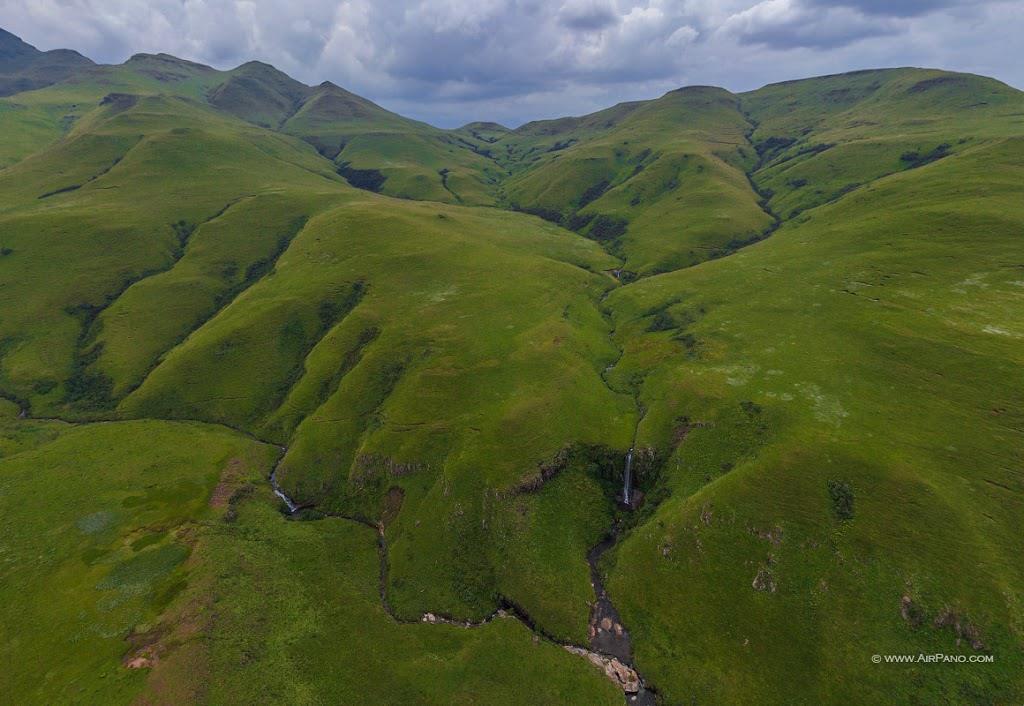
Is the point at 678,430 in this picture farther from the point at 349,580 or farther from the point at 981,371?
the point at 349,580

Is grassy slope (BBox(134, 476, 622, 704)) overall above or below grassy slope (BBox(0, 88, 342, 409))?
below

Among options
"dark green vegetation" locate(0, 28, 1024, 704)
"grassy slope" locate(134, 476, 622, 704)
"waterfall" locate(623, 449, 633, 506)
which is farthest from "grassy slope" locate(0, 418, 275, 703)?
"waterfall" locate(623, 449, 633, 506)

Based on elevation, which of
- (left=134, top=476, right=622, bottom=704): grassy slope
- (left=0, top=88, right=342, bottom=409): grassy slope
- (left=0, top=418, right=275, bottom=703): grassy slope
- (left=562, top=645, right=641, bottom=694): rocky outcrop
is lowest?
(left=562, top=645, right=641, bottom=694): rocky outcrop

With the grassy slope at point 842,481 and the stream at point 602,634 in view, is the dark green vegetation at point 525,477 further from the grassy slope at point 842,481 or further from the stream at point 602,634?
the stream at point 602,634

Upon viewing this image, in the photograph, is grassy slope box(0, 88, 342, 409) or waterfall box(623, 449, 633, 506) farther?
grassy slope box(0, 88, 342, 409)

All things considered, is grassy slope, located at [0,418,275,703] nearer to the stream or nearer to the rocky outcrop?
the stream

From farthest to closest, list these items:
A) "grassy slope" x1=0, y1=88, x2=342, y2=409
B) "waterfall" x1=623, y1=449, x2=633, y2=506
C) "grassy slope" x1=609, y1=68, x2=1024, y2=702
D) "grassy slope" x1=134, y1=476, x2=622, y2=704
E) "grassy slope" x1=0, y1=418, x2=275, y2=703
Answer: "grassy slope" x1=0, y1=88, x2=342, y2=409
"waterfall" x1=623, y1=449, x2=633, y2=506
"grassy slope" x1=0, y1=418, x2=275, y2=703
"grassy slope" x1=134, y1=476, x2=622, y2=704
"grassy slope" x1=609, y1=68, x2=1024, y2=702

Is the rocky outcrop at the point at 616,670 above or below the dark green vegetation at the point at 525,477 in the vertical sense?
below

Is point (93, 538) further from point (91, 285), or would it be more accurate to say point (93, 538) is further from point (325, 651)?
point (91, 285)

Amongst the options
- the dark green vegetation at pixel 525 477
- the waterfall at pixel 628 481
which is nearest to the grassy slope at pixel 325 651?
the dark green vegetation at pixel 525 477
